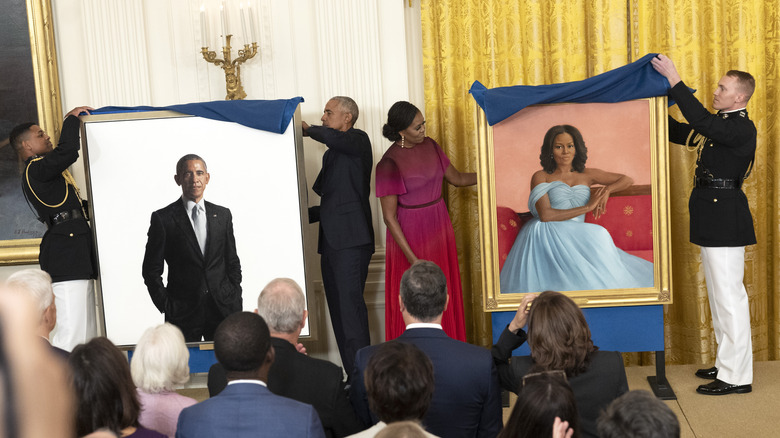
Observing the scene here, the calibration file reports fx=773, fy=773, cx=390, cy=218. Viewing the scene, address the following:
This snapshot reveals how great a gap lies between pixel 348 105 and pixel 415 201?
767 millimetres

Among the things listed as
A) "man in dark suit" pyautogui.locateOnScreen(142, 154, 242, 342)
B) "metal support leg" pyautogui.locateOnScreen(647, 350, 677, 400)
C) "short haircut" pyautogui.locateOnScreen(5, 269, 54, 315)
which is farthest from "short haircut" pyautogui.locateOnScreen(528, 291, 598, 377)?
"man in dark suit" pyautogui.locateOnScreen(142, 154, 242, 342)

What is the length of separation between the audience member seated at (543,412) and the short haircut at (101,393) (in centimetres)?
117

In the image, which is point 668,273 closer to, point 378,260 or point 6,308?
point 378,260

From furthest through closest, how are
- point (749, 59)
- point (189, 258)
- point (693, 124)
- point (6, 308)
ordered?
point (749, 59)
point (189, 258)
point (693, 124)
point (6, 308)

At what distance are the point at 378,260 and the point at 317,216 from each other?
673 millimetres

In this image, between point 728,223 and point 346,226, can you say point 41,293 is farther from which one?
point 728,223

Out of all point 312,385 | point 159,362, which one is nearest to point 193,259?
point 159,362

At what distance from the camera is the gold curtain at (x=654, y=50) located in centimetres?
525

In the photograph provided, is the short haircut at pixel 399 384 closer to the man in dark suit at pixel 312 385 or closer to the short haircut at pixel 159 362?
the man in dark suit at pixel 312 385

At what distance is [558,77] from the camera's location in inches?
211

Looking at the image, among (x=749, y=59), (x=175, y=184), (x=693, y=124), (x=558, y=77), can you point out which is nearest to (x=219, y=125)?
(x=175, y=184)

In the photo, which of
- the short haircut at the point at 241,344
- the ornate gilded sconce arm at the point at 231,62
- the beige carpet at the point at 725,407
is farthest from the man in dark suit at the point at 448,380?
the ornate gilded sconce arm at the point at 231,62

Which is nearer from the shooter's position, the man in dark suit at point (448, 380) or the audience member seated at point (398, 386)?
the audience member seated at point (398, 386)

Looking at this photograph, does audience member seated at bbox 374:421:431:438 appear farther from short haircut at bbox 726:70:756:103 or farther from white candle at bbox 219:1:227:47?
white candle at bbox 219:1:227:47
